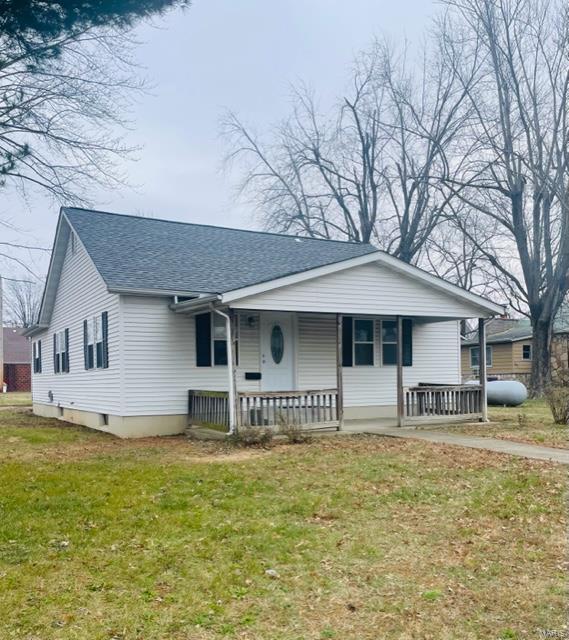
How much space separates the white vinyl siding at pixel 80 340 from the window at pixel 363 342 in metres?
5.85

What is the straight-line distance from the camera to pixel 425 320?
15.9 meters

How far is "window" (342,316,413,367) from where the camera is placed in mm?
A: 14945

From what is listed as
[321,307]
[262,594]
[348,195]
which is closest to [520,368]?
[348,195]

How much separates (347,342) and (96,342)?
6080 millimetres

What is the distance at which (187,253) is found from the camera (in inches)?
595

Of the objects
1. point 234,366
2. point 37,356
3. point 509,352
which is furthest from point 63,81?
point 509,352

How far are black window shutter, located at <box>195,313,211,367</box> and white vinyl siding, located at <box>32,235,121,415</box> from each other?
1.71 meters

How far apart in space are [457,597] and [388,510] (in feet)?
6.97

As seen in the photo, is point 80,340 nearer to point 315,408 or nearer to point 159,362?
point 159,362

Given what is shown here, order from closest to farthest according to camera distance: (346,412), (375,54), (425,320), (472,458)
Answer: (472,458) < (346,412) < (425,320) < (375,54)

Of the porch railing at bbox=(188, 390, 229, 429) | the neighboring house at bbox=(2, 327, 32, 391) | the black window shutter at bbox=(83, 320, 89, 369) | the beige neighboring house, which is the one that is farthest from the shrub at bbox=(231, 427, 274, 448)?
the neighboring house at bbox=(2, 327, 32, 391)

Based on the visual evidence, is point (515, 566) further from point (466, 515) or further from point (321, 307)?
point (321, 307)

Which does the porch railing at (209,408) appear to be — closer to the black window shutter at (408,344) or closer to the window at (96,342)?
the window at (96,342)

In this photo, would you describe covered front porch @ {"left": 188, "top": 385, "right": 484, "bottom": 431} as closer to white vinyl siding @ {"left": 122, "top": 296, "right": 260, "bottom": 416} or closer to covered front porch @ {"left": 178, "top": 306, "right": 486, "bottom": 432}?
covered front porch @ {"left": 178, "top": 306, "right": 486, "bottom": 432}
